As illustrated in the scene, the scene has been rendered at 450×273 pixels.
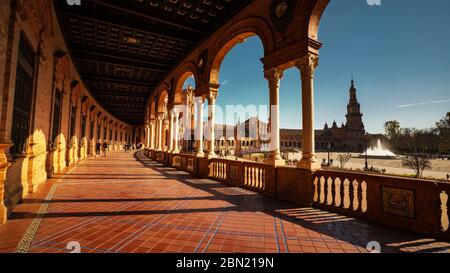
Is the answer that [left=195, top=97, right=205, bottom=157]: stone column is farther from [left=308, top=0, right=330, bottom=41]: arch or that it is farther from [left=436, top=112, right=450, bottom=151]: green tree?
[left=436, top=112, right=450, bottom=151]: green tree

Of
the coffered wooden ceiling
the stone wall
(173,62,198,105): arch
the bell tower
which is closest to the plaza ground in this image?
(173,62,198,105): arch

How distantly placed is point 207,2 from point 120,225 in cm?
828

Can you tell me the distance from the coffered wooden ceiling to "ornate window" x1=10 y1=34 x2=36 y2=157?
3.69 metres

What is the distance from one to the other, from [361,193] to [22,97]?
8563 mm

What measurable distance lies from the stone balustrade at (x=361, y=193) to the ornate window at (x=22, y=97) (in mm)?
6297

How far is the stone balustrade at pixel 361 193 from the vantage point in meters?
3.65

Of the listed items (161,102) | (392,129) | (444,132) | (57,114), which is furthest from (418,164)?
(392,129)

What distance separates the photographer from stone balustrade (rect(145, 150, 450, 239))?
365 cm

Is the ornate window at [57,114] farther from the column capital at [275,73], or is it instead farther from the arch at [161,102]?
the column capital at [275,73]

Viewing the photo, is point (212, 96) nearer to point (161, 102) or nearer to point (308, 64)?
point (308, 64)

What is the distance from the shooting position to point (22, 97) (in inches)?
214

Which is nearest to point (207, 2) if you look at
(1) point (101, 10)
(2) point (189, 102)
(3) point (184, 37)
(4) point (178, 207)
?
(3) point (184, 37)
